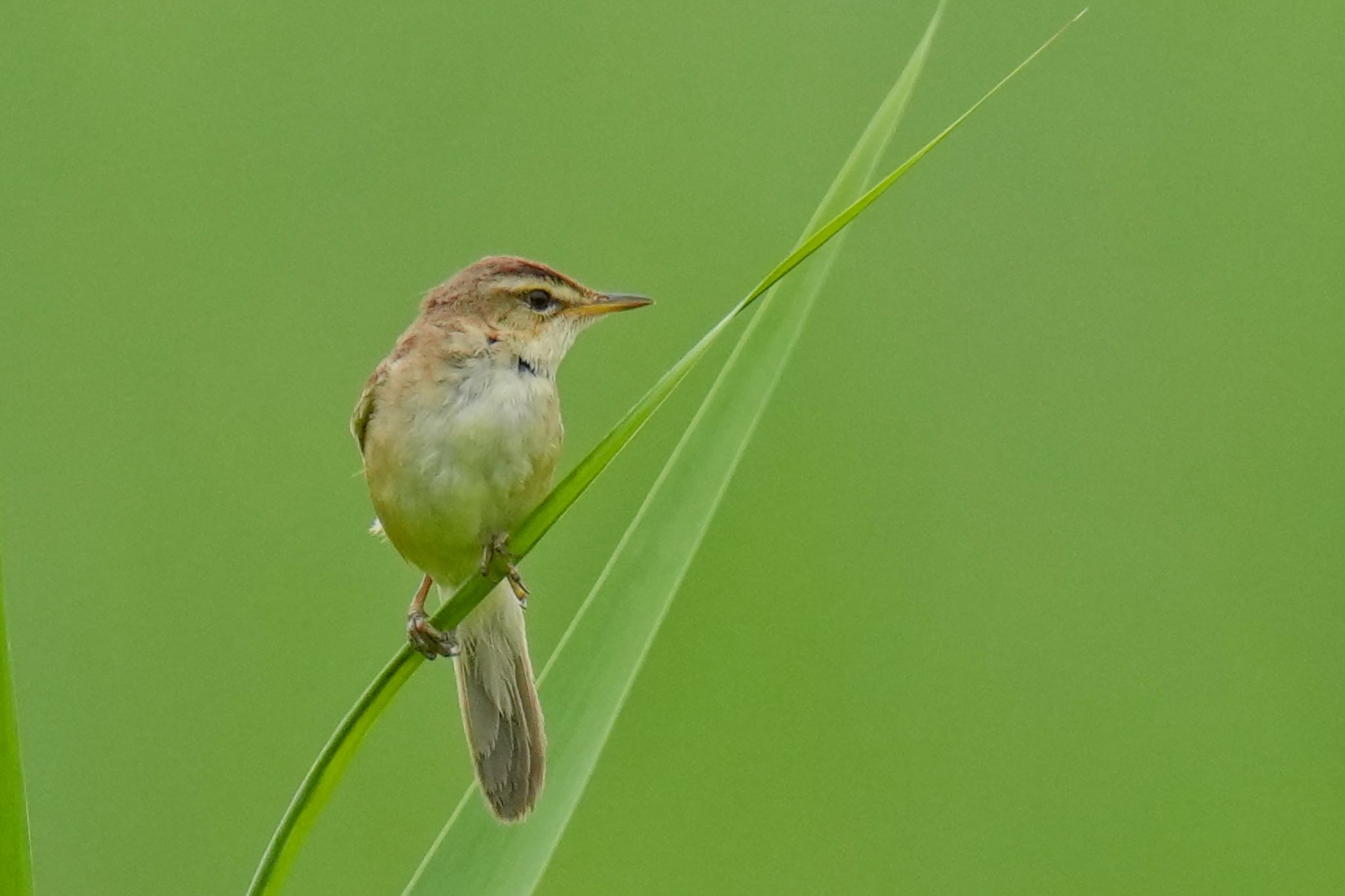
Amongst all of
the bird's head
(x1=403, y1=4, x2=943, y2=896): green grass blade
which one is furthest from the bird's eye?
(x1=403, y1=4, x2=943, y2=896): green grass blade

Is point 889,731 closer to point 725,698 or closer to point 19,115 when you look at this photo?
point 725,698

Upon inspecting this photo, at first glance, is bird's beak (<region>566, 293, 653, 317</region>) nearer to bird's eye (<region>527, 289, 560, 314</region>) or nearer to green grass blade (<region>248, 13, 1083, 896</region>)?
bird's eye (<region>527, 289, 560, 314</region>)

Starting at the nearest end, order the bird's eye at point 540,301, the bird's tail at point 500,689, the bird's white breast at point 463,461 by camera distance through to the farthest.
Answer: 1. the bird's white breast at point 463,461
2. the bird's tail at point 500,689
3. the bird's eye at point 540,301

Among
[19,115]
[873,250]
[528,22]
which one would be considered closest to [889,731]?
[873,250]

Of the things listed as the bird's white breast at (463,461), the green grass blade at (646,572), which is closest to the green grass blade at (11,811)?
the green grass blade at (646,572)

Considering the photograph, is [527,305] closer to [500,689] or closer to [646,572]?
[500,689]

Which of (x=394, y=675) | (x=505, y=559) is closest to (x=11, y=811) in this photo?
(x=394, y=675)

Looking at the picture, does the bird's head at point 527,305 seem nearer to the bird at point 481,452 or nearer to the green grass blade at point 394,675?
the bird at point 481,452
